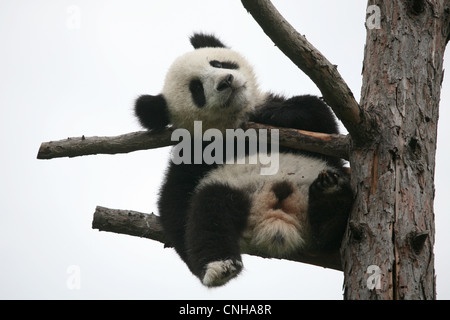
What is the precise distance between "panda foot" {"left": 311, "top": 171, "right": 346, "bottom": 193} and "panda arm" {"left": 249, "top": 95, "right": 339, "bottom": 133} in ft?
3.08

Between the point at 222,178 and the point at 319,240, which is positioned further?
the point at 222,178

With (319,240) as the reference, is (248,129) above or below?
above

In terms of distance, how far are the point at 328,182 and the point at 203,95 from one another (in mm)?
2111

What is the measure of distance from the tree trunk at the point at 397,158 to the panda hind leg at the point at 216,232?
115 cm

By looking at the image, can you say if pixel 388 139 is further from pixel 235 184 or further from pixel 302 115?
pixel 235 184

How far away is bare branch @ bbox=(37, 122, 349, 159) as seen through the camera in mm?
5637

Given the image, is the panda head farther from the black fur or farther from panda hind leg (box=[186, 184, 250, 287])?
panda hind leg (box=[186, 184, 250, 287])

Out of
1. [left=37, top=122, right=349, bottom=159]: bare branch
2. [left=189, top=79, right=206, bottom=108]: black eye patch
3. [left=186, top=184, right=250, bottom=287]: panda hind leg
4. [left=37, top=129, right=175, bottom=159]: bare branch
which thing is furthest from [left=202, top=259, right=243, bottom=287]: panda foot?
[left=189, top=79, right=206, bottom=108]: black eye patch

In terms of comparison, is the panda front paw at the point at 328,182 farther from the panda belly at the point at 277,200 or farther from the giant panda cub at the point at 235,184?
the panda belly at the point at 277,200

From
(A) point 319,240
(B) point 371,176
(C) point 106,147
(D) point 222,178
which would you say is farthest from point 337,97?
(C) point 106,147

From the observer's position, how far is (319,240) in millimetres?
5617

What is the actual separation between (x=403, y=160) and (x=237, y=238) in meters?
1.86

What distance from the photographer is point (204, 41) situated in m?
7.64

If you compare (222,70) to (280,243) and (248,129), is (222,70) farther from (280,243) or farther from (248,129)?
(280,243)
